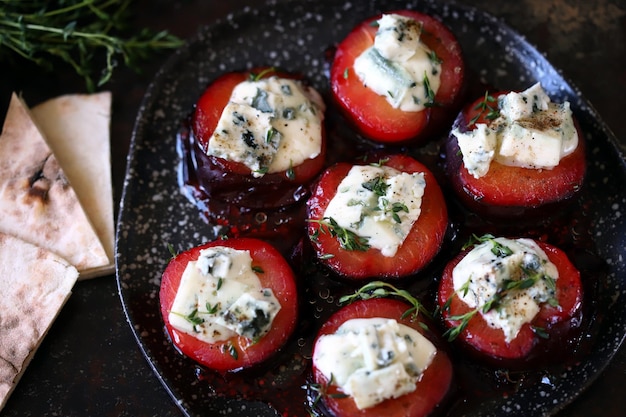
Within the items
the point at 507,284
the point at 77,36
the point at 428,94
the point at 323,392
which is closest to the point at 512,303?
the point at 507,284

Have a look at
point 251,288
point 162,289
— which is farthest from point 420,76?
point 162,289

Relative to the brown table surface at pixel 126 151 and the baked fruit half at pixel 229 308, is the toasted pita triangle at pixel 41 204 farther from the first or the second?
the baked fruit half at pixel 229 308

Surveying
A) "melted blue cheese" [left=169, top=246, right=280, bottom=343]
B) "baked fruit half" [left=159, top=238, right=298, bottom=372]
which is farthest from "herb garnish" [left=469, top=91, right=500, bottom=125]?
"melted blue cheese" [left=169, top=246, right=280, bottom=343]

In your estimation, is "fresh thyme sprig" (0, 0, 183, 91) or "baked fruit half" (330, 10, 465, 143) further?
"fresh thyme sprig" (0, 0, 183, 91)

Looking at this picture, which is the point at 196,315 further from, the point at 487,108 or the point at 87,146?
the point at 487,108

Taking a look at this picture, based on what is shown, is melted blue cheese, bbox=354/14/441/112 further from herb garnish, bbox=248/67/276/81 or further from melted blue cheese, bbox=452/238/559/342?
melted blue cheese, bbox=452/238/559/342
